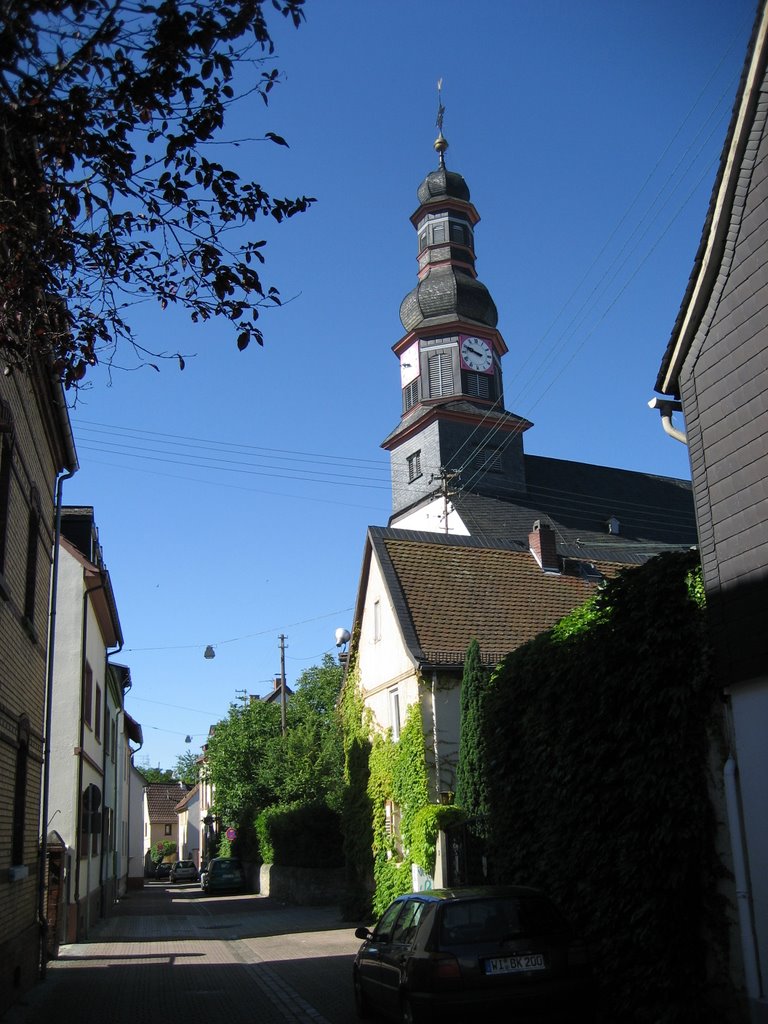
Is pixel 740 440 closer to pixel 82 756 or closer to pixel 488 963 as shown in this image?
pixel 488 963

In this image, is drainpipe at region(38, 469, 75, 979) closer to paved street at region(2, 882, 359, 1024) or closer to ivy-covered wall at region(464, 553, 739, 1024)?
paved street at region(2, 882, 359, 1024)

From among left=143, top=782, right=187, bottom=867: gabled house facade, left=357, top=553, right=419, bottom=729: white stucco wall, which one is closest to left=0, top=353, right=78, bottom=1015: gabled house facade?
left=357, top=553, right=419, bottom=729: white stucco wall

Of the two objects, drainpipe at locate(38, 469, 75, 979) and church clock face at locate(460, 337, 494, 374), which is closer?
drainpipe at locate(38, 469, 75, 979)

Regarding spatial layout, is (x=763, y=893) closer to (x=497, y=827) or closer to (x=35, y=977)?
(x=497, y=827)

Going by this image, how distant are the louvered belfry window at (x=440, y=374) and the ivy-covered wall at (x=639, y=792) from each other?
1477 inches

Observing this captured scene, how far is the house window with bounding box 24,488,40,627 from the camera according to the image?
1359cm

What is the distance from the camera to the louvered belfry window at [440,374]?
160ft

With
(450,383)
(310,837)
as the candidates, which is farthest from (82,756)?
(450,383)

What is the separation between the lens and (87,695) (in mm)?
22188

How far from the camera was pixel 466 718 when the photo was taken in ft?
58.0

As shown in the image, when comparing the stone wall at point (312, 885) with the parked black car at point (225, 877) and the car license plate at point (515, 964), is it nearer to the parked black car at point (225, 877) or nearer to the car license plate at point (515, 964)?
the parked black car at point (225, 877)

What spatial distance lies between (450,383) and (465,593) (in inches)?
1089

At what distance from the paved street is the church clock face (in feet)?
98.1

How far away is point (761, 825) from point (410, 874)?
38.3ft
